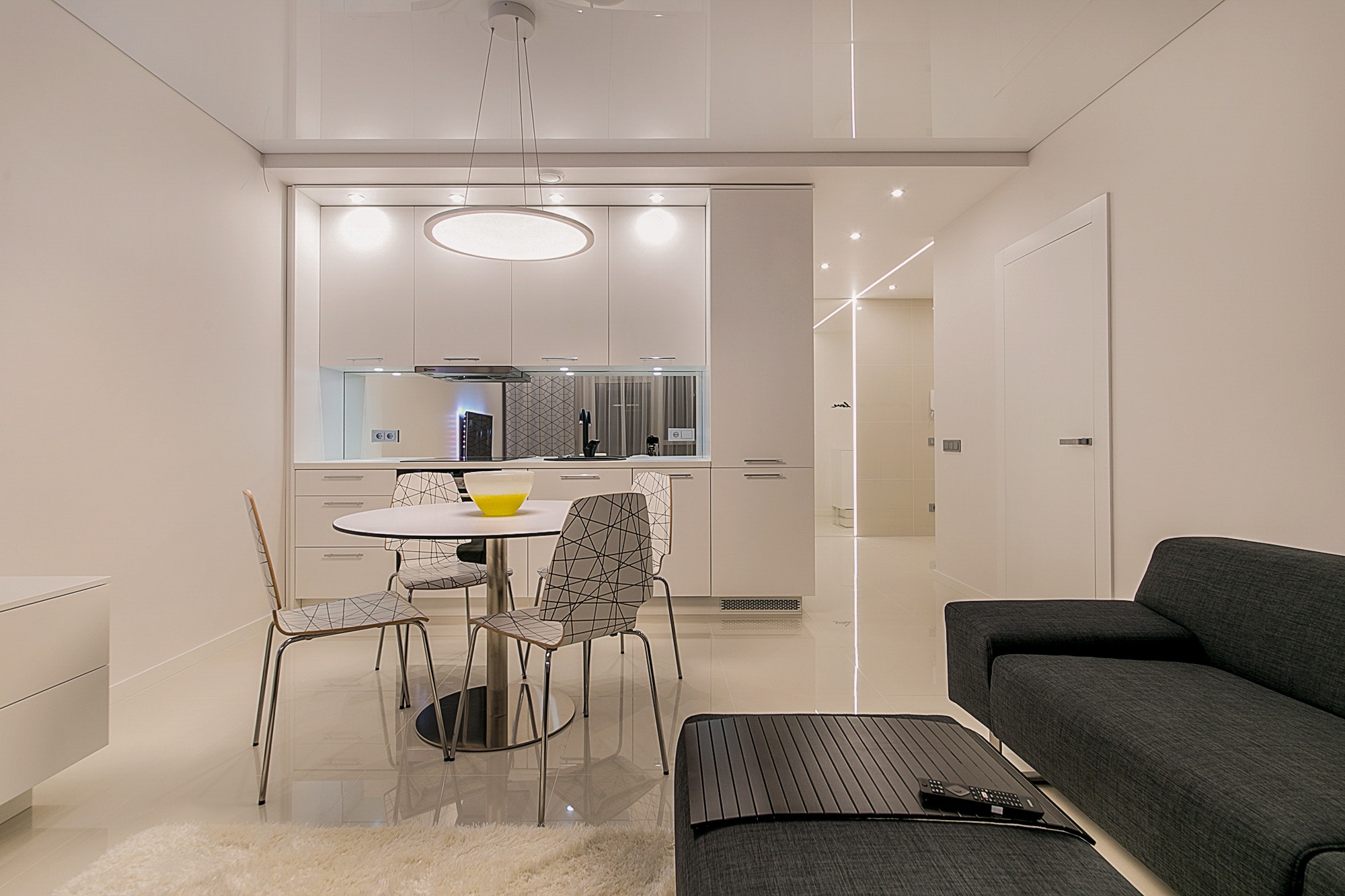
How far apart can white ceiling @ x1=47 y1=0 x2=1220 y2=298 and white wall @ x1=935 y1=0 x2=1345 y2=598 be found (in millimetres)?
294

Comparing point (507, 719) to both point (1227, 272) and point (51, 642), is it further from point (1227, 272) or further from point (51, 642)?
point (1227, 272)

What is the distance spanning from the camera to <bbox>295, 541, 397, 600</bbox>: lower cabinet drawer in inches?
157

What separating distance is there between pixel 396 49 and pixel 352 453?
269 cm

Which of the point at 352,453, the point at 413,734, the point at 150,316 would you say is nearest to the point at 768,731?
the point at 413,734

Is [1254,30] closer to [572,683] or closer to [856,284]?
[572,683]

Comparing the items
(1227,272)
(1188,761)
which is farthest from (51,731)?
(1227,272)

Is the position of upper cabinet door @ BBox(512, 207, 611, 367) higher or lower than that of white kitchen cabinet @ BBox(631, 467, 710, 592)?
higher

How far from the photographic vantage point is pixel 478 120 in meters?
3.44

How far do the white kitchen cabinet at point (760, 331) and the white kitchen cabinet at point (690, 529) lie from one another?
207 mm

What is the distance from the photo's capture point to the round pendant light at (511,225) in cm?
255

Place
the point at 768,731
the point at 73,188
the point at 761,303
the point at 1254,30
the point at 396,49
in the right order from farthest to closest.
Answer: the point at 761,303
the point at 396,49
the point at 73,188
the point at 1254,30
the point at 768,731

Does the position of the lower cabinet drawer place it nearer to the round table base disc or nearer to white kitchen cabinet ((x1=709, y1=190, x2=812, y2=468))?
the round table base disc

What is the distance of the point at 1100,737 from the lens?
4.95 feet

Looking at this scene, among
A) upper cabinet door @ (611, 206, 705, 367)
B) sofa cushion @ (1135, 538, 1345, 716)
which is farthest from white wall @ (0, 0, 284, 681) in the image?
sofa cushion @ (1135, 538, 1345, 716)
